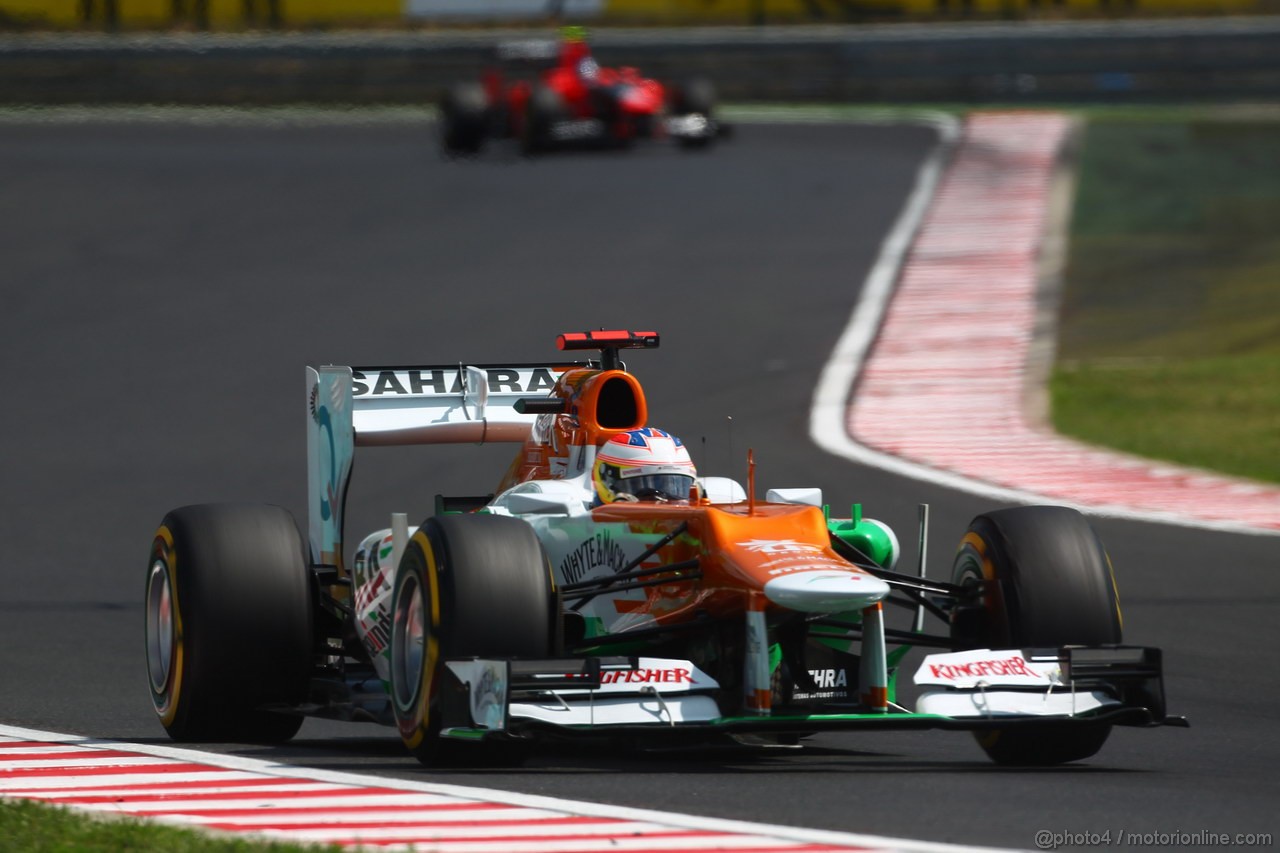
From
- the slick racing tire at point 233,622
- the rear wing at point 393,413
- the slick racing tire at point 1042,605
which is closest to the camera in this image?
the slick racing tire at point 1042,605

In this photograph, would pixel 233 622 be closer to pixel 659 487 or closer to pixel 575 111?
pixel 659 487

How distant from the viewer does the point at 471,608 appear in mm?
7234

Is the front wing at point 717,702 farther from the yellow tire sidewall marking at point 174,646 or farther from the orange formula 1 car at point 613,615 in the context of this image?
the yellow tire sidewall marking at point 174,646

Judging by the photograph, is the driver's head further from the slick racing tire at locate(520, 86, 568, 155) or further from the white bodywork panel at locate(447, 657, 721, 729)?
the slick racing tire at locate(520, 86, 568, 155)

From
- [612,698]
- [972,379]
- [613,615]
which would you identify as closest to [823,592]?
[612,698]

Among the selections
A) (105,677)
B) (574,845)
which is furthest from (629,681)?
(105,677)

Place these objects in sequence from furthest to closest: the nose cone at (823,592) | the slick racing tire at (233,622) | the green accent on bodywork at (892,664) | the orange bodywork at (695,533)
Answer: the slick racing tire at (233,622)
the green accent on bodywork at (892,664)
the orange bodywork at (695,533)
the nose cone at (823,592)

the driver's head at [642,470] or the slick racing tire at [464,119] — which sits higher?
the driver's head at [642,470]

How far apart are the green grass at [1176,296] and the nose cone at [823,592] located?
30.4 feet

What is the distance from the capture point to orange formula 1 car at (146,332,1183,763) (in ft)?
23.7

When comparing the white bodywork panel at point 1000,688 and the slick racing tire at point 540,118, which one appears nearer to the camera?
the white bodywork panel at point 1000,688

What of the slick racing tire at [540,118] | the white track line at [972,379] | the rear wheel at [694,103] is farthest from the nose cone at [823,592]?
the rear wheel at [694,103]

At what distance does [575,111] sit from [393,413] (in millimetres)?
22969

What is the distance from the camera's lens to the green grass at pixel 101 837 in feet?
19.4
